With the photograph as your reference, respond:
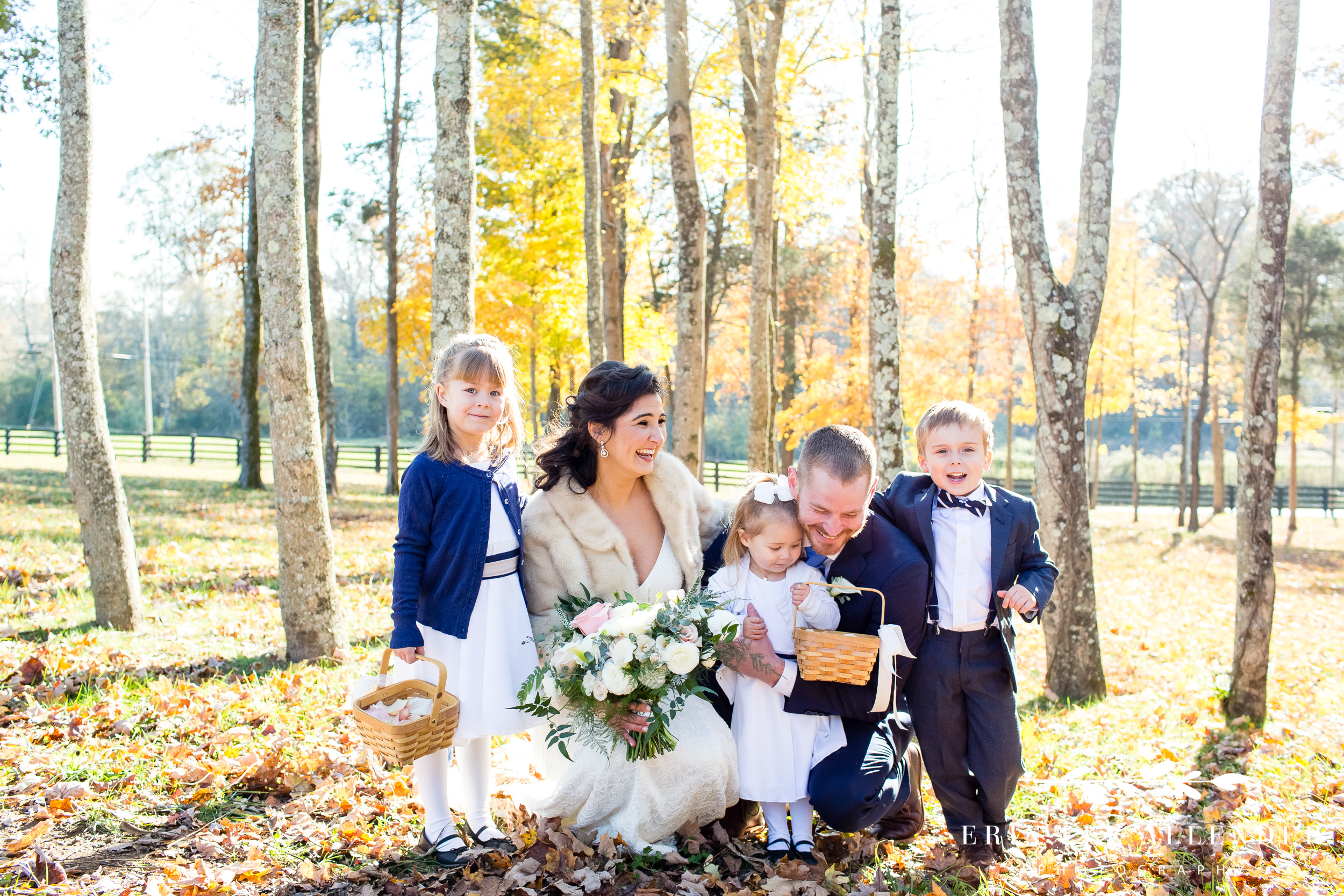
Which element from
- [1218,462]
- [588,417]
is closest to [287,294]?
[588,417]

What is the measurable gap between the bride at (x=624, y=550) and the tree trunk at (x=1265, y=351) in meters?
3.57

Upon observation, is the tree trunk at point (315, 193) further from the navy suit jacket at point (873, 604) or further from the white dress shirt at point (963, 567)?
the white dress shirt at point (963, 567)

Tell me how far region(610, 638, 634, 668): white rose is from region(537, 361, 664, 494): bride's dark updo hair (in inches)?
36.1

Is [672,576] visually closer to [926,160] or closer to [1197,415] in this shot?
[926,160]

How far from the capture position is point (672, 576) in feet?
12.4

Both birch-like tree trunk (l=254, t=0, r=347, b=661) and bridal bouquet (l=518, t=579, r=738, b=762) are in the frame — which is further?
birch-like tree trunk (l=254, t=0, r=347, b=661)

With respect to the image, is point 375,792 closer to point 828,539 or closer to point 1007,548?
point 828,539

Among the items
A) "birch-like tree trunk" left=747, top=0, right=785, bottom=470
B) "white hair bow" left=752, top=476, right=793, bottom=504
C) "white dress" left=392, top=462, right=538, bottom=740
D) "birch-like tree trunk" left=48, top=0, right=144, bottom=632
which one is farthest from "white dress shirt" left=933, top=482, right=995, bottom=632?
"birch-like tree trunk" left=747, top=0, right=785, bottom=470

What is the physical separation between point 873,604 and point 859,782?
681 millimetres

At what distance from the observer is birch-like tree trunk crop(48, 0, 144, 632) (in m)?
5.91

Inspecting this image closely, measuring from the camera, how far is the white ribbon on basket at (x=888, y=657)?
322cm

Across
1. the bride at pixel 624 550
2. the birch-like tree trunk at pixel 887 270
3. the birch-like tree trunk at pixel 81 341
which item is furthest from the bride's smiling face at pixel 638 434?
the birch-like tree trunk at pixel 81 341

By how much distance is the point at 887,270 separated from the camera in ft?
21.9

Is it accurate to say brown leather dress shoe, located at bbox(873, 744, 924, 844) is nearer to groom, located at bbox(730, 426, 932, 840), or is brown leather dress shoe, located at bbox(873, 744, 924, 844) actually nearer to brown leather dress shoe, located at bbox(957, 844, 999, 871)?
groom, located at bbox(730, 426, 932, 840)
